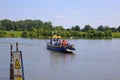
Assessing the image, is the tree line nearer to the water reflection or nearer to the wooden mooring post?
the water reflection

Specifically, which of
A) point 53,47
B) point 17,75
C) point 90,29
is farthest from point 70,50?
point 90,29

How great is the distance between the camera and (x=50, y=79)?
25.0 metres

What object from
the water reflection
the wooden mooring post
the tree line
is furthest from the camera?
the tree line

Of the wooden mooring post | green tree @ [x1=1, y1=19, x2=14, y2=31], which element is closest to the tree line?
green tree @ [x1=1, y1=19, x2=14, y2=31]

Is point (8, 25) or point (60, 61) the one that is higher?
point (8, 25)

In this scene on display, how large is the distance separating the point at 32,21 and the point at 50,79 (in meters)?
168

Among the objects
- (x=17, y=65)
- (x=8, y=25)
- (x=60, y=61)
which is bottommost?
(x=60, y=61)

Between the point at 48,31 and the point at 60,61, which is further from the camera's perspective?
the point at 48,31

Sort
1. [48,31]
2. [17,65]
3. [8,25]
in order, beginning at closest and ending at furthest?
[17,65] → [48,31] → [8,25]

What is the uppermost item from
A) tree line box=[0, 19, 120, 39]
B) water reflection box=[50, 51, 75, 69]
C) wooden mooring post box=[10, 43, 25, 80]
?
tree line box=[0, 19, 120, 39]

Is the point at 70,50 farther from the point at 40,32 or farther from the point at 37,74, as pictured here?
the point at 40,32

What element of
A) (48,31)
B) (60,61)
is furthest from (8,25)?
(60,61)

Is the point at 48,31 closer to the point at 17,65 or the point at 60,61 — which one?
the point at 60,61

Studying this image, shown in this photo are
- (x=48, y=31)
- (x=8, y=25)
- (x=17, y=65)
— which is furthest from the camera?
(x=8, y=25)
